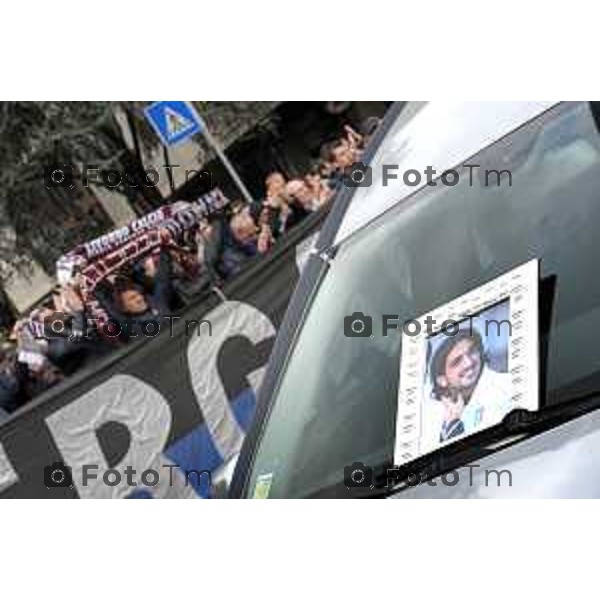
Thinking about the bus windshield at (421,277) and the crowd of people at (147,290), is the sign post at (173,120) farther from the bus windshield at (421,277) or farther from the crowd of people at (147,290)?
the bus windshield at (421,277)

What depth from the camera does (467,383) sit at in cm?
250

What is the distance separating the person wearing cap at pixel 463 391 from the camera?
241 centimetres

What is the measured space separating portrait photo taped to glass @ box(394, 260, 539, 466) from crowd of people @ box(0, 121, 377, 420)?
3569mm

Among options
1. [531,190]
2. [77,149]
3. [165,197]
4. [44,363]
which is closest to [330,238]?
[531,190]

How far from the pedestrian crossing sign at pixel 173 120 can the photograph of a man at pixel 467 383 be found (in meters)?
6.36

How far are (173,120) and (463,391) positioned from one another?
6779 mm

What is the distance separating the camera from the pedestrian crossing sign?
8.77 m

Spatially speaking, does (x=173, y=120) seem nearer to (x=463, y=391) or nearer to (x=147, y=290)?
(x=147, y=290)

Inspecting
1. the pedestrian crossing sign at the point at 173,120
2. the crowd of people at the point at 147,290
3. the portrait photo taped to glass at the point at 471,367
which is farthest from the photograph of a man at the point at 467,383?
the pedestrian crossing sign at the point at 173,120

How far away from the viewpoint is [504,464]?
227 cm

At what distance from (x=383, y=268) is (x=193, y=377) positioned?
3.18 meters

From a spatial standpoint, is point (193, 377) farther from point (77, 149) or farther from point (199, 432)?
point (77, 149)

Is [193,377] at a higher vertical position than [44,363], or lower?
lower

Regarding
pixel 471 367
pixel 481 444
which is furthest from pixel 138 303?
pixel 481 444
